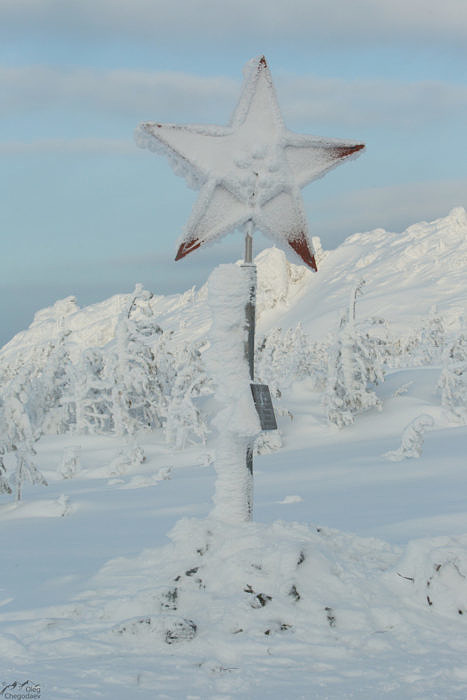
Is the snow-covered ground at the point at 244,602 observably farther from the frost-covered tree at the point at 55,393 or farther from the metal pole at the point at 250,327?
the frost-covered tree at the point at 55,393

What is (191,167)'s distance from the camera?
5.15m

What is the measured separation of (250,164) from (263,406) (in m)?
1.98

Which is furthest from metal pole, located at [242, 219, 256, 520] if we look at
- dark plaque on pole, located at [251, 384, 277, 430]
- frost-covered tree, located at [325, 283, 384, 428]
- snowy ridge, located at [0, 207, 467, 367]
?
snowy ridge, located at [0, 207, 467, 367]

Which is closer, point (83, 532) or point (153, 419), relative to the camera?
point (83, 532)

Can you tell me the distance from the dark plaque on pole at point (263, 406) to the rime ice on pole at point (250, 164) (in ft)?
3.97

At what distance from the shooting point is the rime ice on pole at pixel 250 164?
511 centimetres

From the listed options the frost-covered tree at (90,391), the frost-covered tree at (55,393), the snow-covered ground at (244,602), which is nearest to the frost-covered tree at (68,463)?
the frost-covered tree at (90,391)

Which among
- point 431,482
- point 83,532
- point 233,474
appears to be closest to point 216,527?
point 233,474

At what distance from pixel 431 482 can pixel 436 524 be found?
4388 millimetres

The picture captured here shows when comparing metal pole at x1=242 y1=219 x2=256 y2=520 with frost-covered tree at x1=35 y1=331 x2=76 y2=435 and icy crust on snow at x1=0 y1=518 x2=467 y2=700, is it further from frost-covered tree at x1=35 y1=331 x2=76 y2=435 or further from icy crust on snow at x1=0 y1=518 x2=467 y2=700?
frost-covered tree at x1=35 y1=331 x2=76 y2=435

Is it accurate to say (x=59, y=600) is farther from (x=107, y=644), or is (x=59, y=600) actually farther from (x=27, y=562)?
(x=27, y=562)

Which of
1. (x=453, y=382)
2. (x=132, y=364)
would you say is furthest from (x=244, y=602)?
(x=132, y=364)

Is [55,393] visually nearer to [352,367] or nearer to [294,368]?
[294,368]

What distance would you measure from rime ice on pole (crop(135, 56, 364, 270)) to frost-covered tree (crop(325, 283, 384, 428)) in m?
17.9
